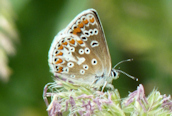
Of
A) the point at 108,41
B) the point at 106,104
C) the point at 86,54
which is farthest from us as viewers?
the point at 108,41

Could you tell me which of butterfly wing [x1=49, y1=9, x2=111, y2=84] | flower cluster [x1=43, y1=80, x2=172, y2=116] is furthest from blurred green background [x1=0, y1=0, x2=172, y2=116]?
flower cluster [x1=43, y1=80, x2=172, y2=116]

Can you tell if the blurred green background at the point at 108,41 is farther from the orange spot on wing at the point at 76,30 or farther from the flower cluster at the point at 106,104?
the flower cluster at the point at 106,104

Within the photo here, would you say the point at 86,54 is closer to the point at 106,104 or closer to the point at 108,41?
the point at 106,104

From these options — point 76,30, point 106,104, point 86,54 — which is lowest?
point 106,104

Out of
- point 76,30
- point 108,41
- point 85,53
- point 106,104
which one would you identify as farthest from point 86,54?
point 108,41

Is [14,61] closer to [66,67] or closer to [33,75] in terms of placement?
[33,75]

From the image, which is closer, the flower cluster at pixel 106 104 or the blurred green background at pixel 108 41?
the flower cluster at pixel 106 104

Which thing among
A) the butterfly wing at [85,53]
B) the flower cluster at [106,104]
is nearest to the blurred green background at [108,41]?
the butterfly wing at [85,53]
